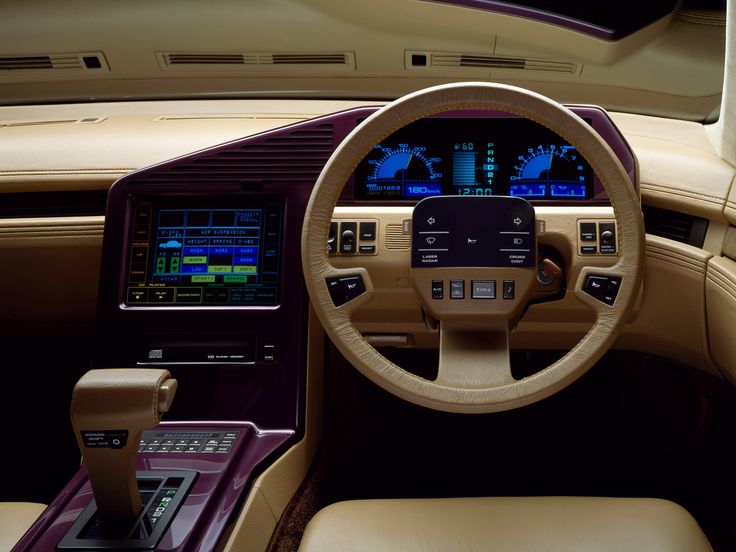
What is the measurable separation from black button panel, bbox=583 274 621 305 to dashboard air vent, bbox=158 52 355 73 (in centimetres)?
149

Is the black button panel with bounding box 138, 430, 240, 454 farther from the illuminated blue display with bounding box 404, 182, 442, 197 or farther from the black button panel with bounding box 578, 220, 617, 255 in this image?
the black button panel with bounding box 578, 220, 617, 255

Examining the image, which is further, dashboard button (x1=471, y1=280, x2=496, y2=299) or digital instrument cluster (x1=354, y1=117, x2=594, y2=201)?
digital instrument cluster (x1=354, y1=117, x2=594, y2=201)

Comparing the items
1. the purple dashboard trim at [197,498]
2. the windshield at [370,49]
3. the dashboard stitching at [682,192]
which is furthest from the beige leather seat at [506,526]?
the windshield at [370,49]

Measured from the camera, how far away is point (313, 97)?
90.0 inches

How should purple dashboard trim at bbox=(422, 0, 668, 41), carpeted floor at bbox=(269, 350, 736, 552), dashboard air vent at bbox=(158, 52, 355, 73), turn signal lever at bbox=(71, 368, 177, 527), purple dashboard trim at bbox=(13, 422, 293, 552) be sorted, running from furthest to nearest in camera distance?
dashboard air vent at bbox=(158, 52, 355, 73), purple dashboard trim at bbox=(422, 0, 668, 41), carpeted floor at bbox=(269, 350, 736, 552), purple dashboard trim at bbox=(13, 422, 293, 552), turn signal lever at bbox=(71, 368, 177, 527)

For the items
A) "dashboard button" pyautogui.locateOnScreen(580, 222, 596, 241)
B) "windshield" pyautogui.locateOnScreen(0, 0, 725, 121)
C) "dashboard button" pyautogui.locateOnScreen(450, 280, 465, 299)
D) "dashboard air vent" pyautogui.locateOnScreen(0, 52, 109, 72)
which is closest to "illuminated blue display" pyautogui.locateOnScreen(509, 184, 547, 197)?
"dashboard button" pyautogui.locateOnScreen(580, 222, 596, 241)

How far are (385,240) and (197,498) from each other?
1.97 ft

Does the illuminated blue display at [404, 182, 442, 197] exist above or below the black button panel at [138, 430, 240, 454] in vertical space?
above

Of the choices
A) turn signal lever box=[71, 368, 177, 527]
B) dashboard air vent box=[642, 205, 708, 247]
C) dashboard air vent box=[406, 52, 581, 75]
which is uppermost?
dashboard air vent box=[406, 52, 581, 75]

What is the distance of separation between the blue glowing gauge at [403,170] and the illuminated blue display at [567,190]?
234mm

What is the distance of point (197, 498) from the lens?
1003mm

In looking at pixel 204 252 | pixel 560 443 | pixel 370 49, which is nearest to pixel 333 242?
pixel 204 252

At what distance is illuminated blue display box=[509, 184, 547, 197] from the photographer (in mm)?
1333

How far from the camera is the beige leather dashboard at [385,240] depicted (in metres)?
1.28
